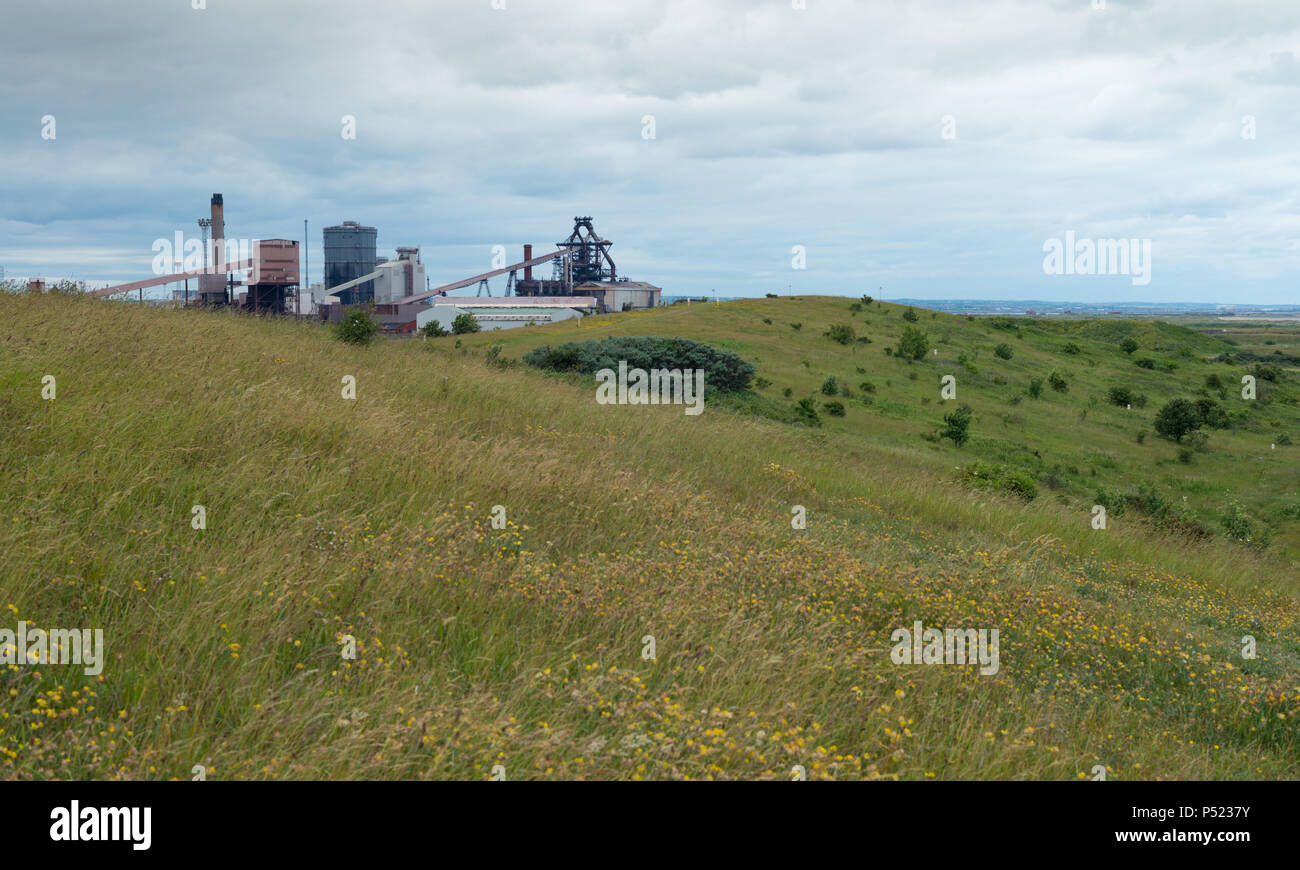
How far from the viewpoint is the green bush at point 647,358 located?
2692 cm

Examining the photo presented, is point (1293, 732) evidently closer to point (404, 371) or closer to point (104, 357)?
point (104, 357)

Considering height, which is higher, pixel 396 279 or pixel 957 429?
pixel 396 279

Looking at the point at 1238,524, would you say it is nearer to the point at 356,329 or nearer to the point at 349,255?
the point at 356,329

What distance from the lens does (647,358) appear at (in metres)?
28.8

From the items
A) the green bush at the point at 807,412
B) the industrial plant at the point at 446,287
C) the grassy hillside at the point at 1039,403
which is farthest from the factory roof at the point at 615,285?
the green bush at the point at 807,412

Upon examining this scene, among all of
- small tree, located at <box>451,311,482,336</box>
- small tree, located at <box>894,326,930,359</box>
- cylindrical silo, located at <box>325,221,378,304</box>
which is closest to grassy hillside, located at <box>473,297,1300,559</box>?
small tree, located at <box>894,326,930,359</box>

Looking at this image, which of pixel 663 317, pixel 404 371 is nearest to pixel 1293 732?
pixel 404 371

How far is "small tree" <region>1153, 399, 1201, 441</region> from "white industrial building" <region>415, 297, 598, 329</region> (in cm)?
4015

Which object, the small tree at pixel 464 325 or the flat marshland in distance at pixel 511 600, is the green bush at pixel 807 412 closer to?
the flat marshland in distance at pixel 511 600

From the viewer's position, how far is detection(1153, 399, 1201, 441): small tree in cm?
3762

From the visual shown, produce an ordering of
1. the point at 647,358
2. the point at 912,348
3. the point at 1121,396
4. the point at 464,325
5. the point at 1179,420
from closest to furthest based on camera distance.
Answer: the point at 647,358 < the point at 1179,420 < the point at 912,348 < the point at 1121,396 < the point at 464,325

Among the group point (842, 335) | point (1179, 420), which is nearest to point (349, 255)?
point (842, 335)

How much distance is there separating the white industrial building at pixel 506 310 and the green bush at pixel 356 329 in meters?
46.4

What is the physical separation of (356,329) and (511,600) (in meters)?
13.0
